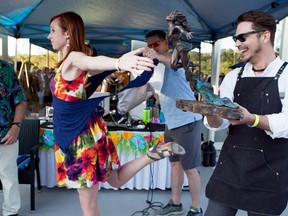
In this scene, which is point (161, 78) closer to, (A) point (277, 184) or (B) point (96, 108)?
(B) point (96, 108)

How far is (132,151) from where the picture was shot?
2873mm

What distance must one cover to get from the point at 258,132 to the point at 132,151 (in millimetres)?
1853

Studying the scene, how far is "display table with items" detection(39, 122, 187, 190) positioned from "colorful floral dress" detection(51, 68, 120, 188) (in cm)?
133

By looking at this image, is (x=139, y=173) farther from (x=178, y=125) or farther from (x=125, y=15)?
(x=125, y=15)

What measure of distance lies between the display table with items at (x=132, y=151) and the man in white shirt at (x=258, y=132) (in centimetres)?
160

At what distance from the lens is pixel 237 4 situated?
2963 mm

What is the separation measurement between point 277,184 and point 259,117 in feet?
1.17

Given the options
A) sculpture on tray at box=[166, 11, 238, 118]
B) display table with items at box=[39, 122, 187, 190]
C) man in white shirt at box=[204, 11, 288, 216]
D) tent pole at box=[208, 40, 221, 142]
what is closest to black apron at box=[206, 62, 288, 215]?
man in white shirt at box=[204, 11, 288, 216]

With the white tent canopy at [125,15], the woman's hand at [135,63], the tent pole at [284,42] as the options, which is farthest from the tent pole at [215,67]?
the woman's hand at [135,63]

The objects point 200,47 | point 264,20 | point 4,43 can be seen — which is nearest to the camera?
point 264,20

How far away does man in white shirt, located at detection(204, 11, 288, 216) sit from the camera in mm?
1122

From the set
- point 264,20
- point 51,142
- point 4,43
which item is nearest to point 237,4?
point 264,20

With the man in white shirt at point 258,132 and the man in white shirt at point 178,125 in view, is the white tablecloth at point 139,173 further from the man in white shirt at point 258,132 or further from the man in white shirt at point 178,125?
the man in white shirt at point 258,132

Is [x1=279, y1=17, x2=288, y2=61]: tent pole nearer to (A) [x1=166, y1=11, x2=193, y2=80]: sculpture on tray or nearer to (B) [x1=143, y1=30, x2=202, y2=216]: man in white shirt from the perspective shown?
(B) [x1=143, y1=30, x2=202, y2=216]: man in white shirt
